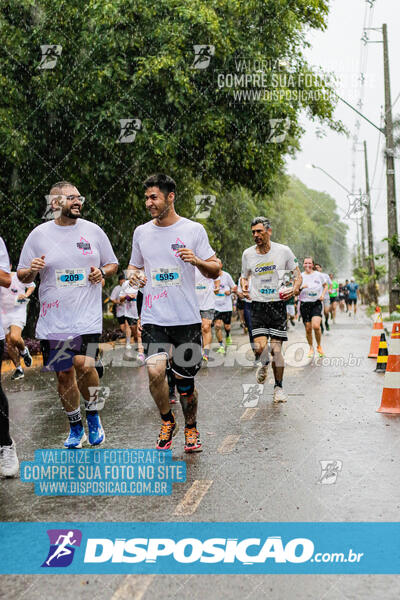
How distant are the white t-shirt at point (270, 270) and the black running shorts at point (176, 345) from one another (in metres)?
3.31

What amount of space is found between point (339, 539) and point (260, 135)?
562 inches

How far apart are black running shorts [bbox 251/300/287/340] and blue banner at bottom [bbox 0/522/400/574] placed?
5.17m

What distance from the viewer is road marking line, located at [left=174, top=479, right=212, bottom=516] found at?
4930 mm

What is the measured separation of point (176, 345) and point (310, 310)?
9.07m

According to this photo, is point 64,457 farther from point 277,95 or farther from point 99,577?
point 277,95

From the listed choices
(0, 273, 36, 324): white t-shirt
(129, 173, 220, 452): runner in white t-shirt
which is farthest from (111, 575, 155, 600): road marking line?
(0, 273, 36, 324): white t-shirt

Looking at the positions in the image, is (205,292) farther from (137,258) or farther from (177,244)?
(177,244)

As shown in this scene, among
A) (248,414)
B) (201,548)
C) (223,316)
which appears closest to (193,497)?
(201,548)

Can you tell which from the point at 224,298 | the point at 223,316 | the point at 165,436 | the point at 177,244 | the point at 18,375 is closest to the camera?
the point at 177,244

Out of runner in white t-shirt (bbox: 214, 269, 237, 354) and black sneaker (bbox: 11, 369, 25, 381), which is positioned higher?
runner in white t-shirt (bbox: 214, 269, 237, 354)

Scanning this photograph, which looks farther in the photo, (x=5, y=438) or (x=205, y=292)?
(x=205, y=292)

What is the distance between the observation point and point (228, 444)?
691 centimetres

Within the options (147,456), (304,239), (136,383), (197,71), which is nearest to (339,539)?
(147,456)

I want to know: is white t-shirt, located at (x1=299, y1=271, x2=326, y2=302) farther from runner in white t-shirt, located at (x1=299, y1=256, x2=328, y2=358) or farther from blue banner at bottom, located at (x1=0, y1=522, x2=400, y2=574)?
blue banner at bottom, located at (x1=0, y1=522, x2=400, y2=574)
